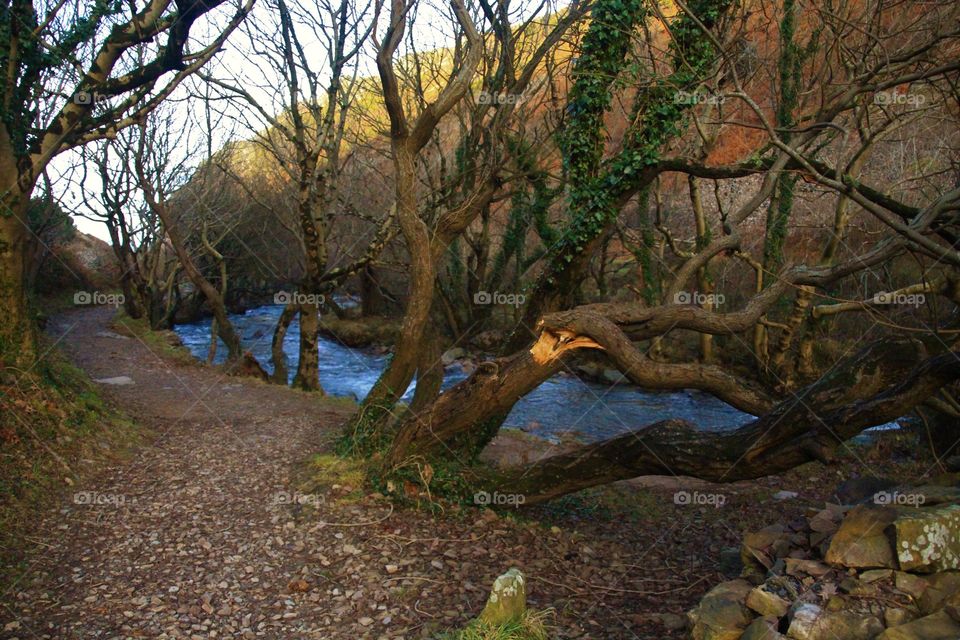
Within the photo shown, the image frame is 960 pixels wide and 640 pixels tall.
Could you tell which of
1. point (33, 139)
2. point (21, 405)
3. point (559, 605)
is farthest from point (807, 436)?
point (33, 139)

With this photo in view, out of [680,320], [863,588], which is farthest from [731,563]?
[680,320]

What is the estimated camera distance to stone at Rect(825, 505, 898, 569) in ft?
11.5

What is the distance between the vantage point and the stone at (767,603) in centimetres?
342

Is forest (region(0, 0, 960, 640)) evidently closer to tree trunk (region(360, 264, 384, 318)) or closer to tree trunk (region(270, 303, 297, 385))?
tree trunk (region(270, 303, 297, 385))

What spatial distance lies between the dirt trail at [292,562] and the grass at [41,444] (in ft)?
0.54

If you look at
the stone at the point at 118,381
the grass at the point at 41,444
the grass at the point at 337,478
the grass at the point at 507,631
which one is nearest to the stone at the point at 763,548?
the grass at the point at 507,631

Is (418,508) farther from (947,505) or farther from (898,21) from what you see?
(898,21)

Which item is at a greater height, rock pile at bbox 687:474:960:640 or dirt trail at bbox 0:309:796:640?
rock pile at bbox 687:474:960:640

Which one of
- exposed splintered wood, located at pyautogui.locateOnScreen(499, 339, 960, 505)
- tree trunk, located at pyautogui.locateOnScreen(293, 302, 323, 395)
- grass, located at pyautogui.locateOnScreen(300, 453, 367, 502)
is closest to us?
exposed splintered wood, located at pyautogui.locateOnScreen(499, 339, 960, 505)

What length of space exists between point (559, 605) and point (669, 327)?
7.47ft

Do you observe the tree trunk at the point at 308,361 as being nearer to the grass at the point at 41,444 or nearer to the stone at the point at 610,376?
the grass at the point at 41,444

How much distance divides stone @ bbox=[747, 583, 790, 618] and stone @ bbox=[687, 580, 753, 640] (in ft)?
0.25

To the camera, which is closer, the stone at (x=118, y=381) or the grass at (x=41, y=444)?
the grass at (x=41, y=444)

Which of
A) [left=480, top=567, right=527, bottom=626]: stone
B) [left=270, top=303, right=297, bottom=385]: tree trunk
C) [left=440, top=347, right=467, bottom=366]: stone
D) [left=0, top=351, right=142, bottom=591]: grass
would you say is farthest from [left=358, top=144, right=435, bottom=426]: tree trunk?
[left=440, top=347, right=467, bottom=366]: stone
